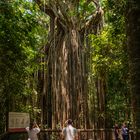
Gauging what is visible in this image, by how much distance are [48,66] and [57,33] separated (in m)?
1.37

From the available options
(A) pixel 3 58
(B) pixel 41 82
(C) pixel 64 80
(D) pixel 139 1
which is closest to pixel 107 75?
(C) pixel 64 80

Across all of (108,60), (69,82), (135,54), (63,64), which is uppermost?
(63,64)

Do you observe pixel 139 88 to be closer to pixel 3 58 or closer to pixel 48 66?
pixel 3 58

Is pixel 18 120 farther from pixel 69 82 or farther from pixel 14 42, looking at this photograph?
pixel 69 82

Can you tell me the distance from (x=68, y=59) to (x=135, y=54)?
1055 centimetres

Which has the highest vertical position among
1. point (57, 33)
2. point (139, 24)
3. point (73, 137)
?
point (57, 33)

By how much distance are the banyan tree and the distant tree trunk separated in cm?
962

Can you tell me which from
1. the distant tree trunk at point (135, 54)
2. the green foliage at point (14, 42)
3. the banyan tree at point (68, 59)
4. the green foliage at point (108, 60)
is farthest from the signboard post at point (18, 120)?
the banyan tree at point (68, 59)

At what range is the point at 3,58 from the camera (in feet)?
30.8

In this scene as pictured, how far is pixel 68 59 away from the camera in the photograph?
1545 centimetres

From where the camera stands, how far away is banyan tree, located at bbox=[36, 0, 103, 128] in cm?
1491

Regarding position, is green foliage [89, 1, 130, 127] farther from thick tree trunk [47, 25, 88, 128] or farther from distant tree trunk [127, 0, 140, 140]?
distant tree trunk [127, 0, 140, 140]

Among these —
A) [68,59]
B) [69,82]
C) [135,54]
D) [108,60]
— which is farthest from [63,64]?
[135,54]

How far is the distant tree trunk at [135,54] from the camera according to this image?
4789mm
